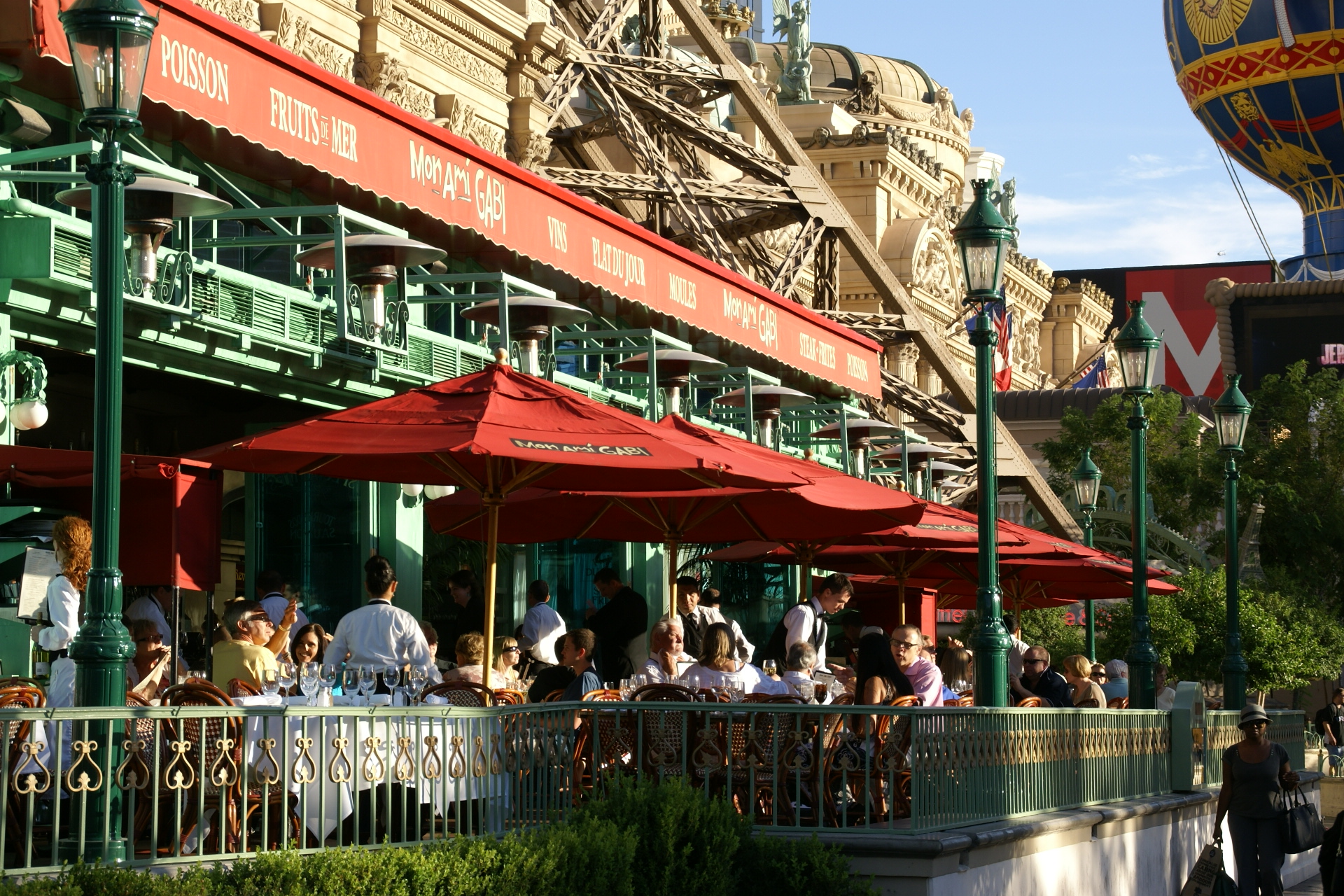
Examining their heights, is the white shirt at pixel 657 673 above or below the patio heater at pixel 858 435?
below

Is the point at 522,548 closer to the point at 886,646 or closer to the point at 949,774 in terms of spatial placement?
the point at 886,646

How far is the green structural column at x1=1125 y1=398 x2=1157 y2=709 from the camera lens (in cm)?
1766

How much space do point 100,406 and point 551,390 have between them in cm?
429

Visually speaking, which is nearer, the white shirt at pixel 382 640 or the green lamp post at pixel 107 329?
the green lamp post at pixel 107 329

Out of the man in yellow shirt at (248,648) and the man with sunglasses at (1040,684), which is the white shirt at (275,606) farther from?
the man with sunglasses at (1040,684)

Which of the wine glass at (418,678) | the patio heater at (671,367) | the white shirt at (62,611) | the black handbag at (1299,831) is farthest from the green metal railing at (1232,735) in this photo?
the white shirt at (62,611)

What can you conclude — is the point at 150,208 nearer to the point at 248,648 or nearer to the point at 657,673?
the point at 248,648

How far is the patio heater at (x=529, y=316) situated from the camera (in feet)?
57.0

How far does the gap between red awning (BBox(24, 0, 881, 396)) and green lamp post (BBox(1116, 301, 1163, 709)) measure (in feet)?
20.4

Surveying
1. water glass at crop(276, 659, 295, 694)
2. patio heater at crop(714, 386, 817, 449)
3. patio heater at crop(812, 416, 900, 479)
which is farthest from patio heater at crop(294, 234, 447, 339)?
patio heater at crop(812, 416, 900, 479)

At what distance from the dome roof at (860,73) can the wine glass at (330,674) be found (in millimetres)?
65717

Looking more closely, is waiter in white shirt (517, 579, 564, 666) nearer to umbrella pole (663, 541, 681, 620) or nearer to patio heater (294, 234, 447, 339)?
umbrella pole (663, 541, 681, 620)

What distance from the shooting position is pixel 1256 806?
14008 millimetres

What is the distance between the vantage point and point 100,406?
795 cm
